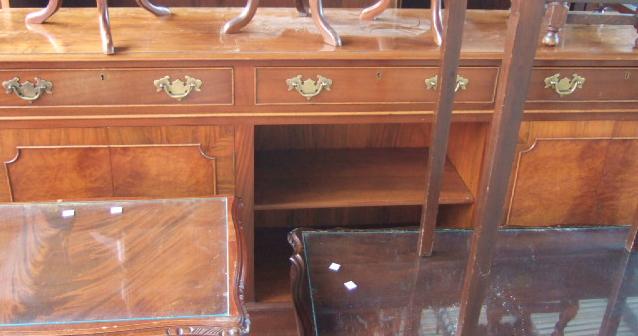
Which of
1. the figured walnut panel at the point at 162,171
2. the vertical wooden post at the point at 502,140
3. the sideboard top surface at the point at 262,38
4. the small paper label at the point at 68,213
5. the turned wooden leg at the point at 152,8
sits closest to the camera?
the vertical wooden post at the point at 502,140

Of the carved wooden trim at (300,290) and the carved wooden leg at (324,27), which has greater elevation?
the carved wooden leg at (324,27)

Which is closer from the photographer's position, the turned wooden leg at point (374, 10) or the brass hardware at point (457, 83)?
the brass hardware at point (457, 83)

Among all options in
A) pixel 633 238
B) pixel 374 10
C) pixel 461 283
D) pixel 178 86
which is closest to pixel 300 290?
pixel 461 283

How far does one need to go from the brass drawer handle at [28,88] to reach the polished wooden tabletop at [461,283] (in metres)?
0.60

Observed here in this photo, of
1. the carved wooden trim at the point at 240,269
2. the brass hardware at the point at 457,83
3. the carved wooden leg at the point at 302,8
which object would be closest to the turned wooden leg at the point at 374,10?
the carved wooden leg at the point at 302,8

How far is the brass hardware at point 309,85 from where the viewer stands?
1.33 metres

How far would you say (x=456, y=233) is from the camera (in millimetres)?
1248

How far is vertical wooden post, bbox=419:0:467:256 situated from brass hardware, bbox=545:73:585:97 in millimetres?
505

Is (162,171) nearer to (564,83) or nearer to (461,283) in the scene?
(461,283)

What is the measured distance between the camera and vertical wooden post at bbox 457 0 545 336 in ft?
2.17

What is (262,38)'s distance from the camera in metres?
1.40

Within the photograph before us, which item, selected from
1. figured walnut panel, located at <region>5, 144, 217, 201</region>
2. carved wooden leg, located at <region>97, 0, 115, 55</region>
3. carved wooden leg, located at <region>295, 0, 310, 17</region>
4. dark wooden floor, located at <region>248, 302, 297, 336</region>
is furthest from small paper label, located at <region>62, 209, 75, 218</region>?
carved wooden leg, located at <region>295, 0, 310, 17</region>

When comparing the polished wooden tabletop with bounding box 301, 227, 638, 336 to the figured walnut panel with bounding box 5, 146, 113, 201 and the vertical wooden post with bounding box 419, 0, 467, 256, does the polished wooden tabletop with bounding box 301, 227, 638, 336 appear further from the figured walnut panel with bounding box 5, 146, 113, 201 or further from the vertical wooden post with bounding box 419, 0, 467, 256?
the figured walnut panel with bounding box 5, 146, 113, 201

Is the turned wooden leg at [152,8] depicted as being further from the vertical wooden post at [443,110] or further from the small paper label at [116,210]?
the vertical wooden post at [443,110]
